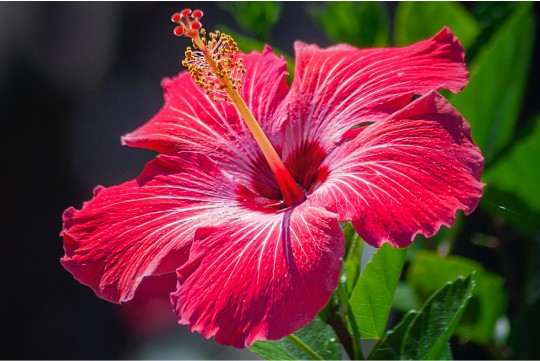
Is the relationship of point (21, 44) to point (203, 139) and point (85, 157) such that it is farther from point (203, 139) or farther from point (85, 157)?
point (203, 139)

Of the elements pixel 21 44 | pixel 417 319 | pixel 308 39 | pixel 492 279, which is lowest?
pixel 492 279

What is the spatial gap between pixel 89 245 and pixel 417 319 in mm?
366

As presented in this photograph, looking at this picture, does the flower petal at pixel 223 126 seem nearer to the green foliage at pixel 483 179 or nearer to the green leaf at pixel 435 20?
the green foliage at pixel 483 179

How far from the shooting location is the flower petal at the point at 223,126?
3.35 feet

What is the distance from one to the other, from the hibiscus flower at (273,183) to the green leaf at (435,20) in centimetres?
36

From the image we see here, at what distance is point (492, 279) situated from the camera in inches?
53.4

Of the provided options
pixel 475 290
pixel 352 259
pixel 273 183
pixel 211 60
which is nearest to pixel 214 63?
pixel 211 60

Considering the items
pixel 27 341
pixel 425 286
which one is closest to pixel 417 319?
pixel 425 286

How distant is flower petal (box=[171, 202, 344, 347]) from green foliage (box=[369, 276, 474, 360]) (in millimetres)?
138

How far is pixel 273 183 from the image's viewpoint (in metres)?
1.03

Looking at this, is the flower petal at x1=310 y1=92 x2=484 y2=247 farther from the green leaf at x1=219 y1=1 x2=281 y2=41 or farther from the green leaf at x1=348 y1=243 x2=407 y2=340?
the green leaf at x1=219 y1=1 x2=281 y2=41

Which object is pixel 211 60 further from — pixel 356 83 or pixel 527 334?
pixel 527 334

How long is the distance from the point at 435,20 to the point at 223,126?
1.72 feet

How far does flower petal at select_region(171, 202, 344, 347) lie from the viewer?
74cm
